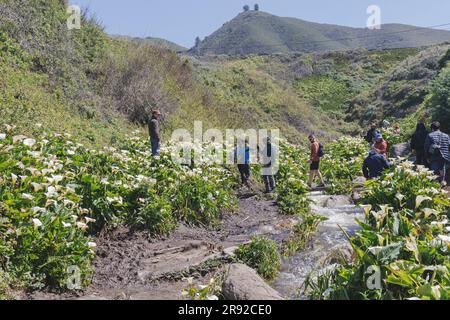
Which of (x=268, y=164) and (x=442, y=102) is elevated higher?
(x=442, y=102)

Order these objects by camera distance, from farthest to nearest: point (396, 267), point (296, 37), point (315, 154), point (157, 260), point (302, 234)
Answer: point (296, 37) < point (315, 154) < point (302, 234) < point (157, 260) < point (396, 267)

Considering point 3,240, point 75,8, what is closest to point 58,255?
point 3,240

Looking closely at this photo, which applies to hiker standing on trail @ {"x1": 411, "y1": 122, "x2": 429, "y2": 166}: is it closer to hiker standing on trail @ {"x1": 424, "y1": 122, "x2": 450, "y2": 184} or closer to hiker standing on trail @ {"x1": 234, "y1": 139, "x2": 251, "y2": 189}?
hiker standing on trail @ {"x1": 424, "y1": 122, "x2": 450, "y2": 184}

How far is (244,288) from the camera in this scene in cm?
506

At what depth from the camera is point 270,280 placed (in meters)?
6.37

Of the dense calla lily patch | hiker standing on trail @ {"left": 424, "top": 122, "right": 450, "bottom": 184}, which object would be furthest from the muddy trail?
hiker standing on trail @ {"left": 424, "top": 122, "right": 450, "bottom": 184}

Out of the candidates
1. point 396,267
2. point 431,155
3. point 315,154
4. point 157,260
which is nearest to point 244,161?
point 315,154

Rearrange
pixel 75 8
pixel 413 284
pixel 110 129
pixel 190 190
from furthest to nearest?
pixel 75 8 < pixel 110 129 < pixel 190 190 < pixel 413 284

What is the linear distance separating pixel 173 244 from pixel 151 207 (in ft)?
2.38

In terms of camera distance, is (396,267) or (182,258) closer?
(396,267)

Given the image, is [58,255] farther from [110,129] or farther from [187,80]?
[187,80]

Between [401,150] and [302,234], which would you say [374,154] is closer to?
[302,234]

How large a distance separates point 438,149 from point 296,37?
143859 millimetres

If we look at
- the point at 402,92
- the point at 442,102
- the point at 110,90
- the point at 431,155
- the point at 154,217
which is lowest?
the point at 154,217
